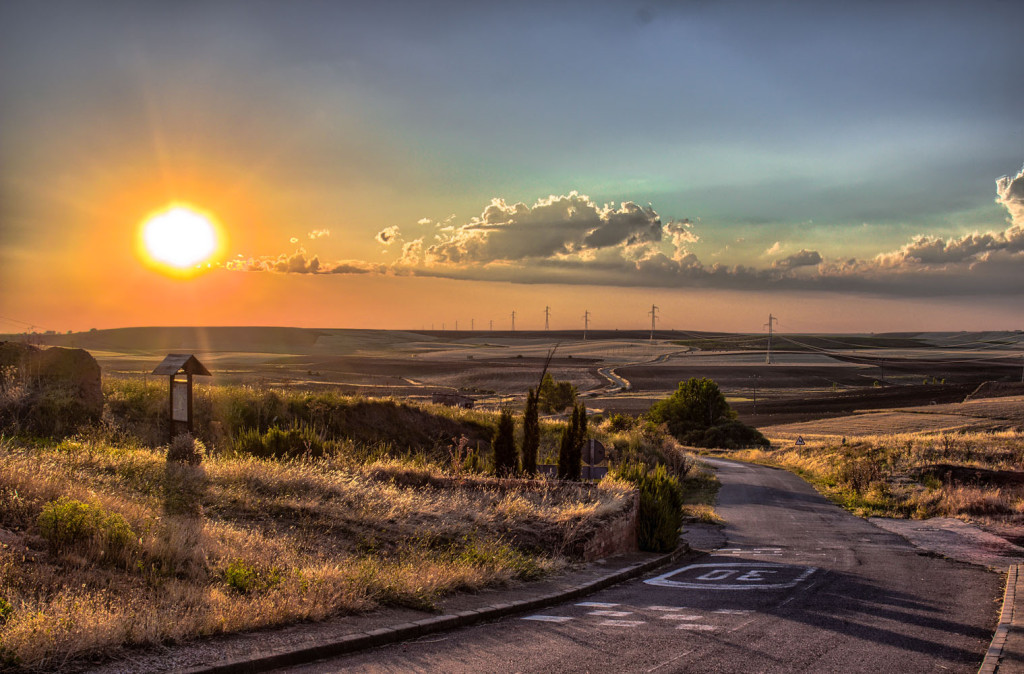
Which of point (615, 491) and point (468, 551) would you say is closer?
point (468, 551)

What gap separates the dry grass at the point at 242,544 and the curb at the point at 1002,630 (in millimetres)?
5652

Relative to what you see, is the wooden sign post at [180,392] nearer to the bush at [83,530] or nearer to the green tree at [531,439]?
the bush at [83,530]

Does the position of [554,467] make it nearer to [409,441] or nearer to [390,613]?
[409,441]

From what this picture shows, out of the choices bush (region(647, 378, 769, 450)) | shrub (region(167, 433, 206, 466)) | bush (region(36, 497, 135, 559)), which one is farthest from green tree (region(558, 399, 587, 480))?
bush (region(647, 378, 769, 450))

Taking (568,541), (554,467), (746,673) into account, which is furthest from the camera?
(554,467)

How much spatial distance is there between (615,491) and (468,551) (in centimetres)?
555

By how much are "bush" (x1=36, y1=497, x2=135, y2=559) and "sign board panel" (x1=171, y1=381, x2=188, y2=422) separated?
616cm

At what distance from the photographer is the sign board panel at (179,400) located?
1516 centimetres

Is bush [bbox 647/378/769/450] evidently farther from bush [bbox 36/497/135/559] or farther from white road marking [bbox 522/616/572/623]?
bush [bbox 36/497/135/559]

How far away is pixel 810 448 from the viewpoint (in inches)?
2045

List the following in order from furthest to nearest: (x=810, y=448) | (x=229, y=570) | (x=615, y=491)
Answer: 1. (x=810, y=448)
2. (x=615, y=491)
3. (x=229, y=570)

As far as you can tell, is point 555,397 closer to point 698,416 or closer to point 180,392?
point 698,416

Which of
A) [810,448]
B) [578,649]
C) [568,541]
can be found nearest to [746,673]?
[578,649]

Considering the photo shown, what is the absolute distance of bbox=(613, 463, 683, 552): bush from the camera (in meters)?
15.8
